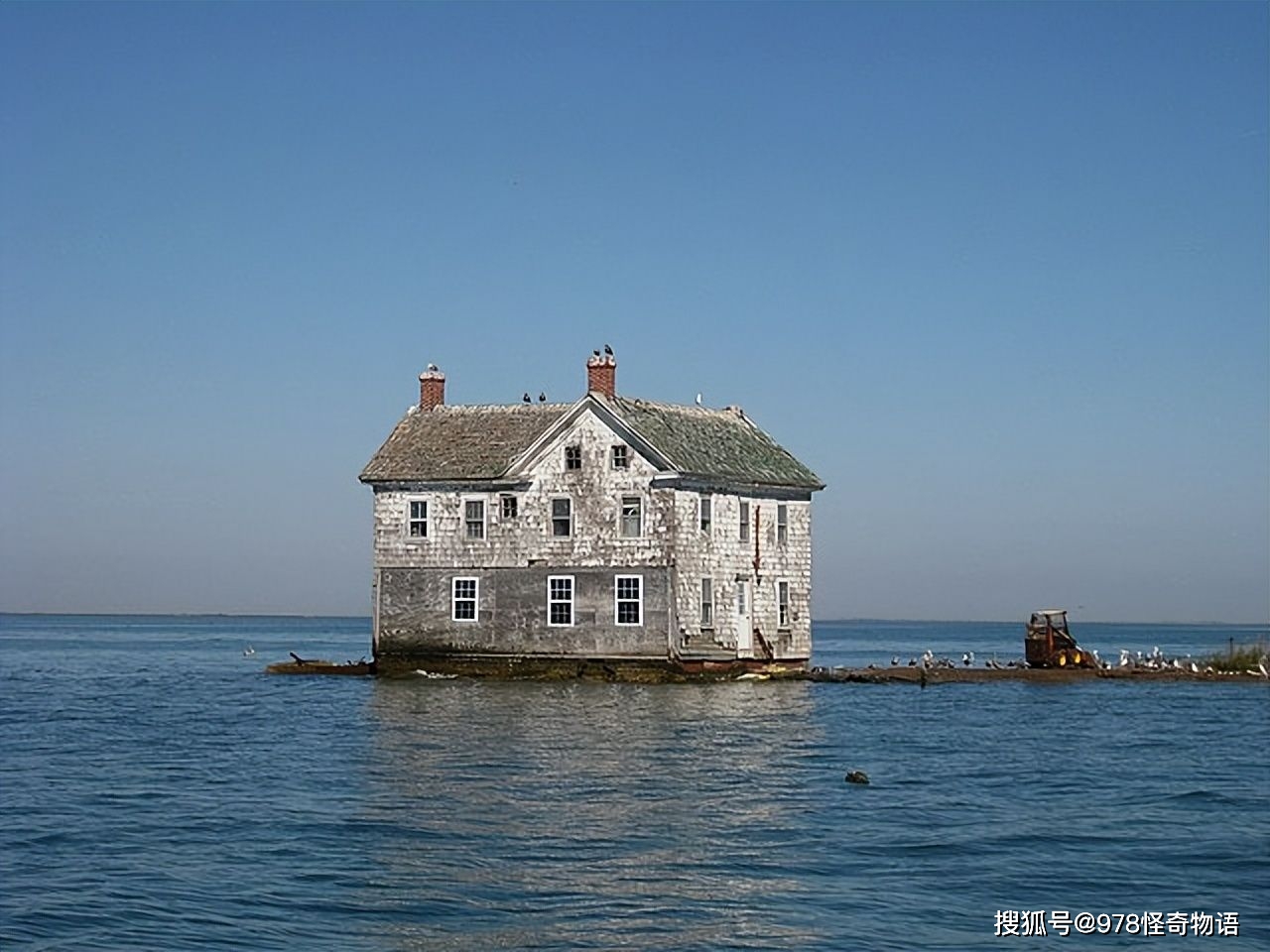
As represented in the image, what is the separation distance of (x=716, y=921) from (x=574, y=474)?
35.5 metres

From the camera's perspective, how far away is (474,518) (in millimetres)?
56906

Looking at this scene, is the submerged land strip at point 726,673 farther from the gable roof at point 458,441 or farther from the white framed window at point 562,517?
the gable roof at point 458,441

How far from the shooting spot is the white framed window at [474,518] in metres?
56.8

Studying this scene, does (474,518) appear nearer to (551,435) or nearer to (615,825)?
(551,435)

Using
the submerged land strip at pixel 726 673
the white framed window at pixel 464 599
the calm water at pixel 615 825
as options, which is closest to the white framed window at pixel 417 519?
the white framed window at pixel 464 599

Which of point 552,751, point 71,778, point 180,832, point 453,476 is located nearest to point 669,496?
point 453,476

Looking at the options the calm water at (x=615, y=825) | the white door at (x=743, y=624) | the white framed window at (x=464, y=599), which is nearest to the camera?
the calm water at (x=615, y=825)

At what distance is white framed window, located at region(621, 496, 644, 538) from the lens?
179ft

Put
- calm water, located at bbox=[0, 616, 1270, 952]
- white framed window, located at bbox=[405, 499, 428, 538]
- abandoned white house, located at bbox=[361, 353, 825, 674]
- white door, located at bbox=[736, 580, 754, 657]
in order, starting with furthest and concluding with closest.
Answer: white framed window, located at bbox=[405, 499, 428, 538], white door, located at bbox=[736, 580, 754, 657], abandoned white house, located at bbox=[361, 353, 825, 674], calm water, located at bbox=[0, 616, 1270, 952]

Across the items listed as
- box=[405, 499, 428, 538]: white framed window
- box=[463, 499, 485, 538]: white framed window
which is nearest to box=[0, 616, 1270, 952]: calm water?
box=[463, 499, 485, 538]: white framed window

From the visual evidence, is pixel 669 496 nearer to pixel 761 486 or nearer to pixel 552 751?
pixel 761 486

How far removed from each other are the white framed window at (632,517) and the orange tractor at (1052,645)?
1564cm

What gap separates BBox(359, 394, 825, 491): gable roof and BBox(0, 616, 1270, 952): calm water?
9136mm

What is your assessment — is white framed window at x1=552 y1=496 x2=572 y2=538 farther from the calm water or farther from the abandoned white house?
the calm water
